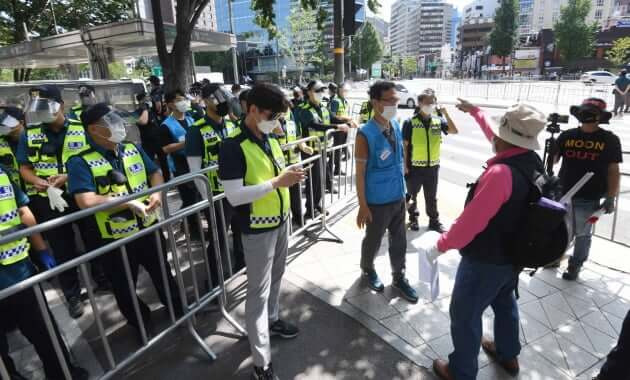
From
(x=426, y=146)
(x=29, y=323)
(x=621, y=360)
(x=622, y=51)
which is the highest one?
(x=622, y=51)

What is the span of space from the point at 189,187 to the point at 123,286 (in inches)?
80.0

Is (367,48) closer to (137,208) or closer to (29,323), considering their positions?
(137,208)

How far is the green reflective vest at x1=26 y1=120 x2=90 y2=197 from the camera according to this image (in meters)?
3.60

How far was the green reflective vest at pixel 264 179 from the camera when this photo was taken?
2.32m

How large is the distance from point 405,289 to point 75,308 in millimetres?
3086

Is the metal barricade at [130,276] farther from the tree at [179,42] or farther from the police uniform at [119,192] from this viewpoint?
the tree at [179,42]

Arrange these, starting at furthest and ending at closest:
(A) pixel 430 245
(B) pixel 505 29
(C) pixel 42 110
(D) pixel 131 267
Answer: (B) pixel 505 29
(C) pixel 42 110
(D) pixel 131 267
(A) pixel 430 245

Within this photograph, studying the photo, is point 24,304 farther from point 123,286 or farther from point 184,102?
point 184,102

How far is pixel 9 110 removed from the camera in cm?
387

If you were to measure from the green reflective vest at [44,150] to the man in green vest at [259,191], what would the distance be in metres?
2.19

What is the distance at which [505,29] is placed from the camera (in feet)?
212

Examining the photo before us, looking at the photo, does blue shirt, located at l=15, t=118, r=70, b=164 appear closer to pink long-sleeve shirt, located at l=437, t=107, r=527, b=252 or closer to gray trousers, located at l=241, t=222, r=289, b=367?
gray trousers, located at l=241, t=222, r=289, b=367

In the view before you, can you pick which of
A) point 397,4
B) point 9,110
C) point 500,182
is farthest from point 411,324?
point 397,4

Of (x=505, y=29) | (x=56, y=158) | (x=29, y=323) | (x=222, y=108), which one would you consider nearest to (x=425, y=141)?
(x=222, y=108)
